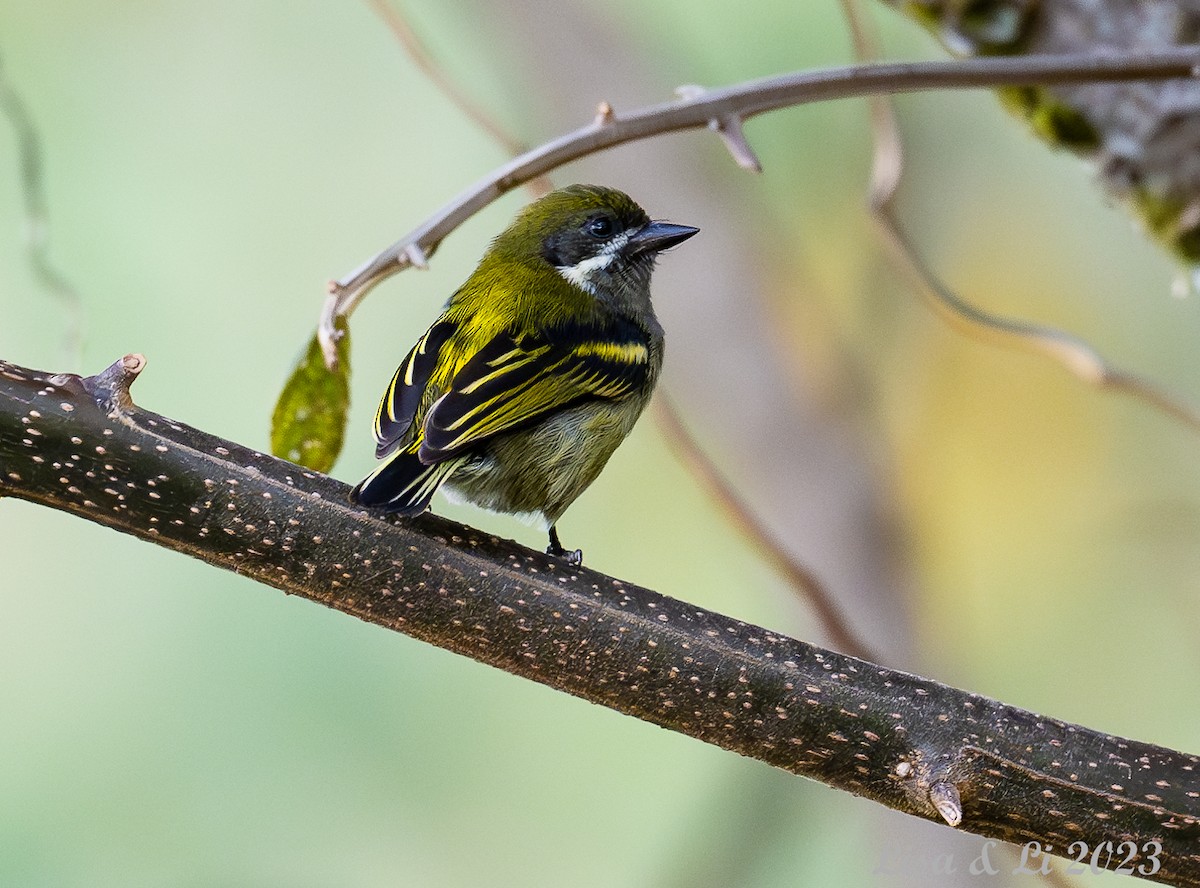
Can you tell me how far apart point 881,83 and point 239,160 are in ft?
13.6

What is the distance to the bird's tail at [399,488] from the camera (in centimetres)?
200

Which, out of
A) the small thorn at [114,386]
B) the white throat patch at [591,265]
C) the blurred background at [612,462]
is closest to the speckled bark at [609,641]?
the small thorn at [114,386]

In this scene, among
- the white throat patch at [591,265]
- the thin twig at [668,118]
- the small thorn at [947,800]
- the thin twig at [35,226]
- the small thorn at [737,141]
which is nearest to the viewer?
the small thorn at [947,800]

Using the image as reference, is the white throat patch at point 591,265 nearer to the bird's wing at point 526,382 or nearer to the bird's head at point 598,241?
the bird's head at point 598,241

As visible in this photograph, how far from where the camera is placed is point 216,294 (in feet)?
17.5

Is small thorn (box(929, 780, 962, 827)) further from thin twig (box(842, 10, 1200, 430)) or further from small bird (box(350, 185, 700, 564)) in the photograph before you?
thin twig (box(842, 10, 1200, 430))

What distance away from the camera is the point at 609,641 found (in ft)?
6.48

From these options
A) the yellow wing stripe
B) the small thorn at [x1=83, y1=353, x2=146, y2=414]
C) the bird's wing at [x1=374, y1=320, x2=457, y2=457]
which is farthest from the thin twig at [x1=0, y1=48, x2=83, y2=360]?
the yellow wing stripe

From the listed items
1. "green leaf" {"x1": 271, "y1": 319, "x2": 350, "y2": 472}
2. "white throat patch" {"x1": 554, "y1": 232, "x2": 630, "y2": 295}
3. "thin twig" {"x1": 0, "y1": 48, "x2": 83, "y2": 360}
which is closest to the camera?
"green leaf" {"x1": 271, "y1": 319, "x2": 350, "y2": 472}

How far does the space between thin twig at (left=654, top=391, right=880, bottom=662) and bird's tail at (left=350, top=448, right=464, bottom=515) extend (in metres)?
0.80

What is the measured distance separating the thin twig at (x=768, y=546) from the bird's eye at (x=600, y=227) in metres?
0.64

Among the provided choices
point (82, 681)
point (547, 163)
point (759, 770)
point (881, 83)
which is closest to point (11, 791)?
point (82, 681)

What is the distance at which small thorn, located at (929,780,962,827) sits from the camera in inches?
73.5

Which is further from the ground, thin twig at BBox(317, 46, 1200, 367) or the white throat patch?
thin twig at BBox(317, 46, 1200, 367)
